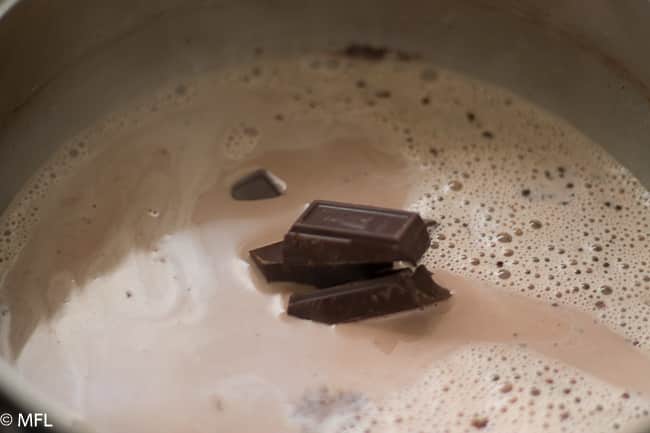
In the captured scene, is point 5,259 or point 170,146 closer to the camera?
point 5,259

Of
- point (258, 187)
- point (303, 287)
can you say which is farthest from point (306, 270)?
point (258, 187)

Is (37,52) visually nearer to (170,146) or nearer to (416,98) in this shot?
(170,146)

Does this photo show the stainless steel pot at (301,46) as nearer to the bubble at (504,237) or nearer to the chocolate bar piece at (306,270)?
the bubble at (504,237)

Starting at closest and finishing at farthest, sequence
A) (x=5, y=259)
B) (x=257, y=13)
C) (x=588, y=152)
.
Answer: (x=5, y=259)
(x=588, y=152)
(x=257, y=13)

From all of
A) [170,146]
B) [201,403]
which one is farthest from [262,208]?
[201,403]

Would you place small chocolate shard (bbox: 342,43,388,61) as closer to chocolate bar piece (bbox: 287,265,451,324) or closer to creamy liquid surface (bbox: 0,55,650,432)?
creamy liquid surface (bbox: 0,55,650,432)

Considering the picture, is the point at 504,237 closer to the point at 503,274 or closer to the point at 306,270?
the point at 503,274

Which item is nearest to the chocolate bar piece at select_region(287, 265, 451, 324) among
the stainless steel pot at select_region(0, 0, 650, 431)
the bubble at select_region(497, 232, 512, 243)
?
the bubble at select_region(497, 232, 512, 243)
